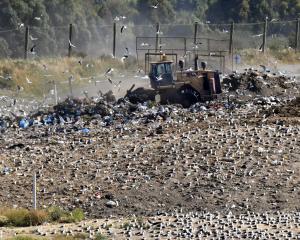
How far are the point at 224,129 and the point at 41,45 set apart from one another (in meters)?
32.5

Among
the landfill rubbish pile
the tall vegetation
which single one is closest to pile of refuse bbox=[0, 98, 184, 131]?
the landfill rubbish pile

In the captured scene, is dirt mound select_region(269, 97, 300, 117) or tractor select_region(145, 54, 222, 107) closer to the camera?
dirt mound select_region(269, 97, 300, 117)

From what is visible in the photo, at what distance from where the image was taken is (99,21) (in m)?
66.4

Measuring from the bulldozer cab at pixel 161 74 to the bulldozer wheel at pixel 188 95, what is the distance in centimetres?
58

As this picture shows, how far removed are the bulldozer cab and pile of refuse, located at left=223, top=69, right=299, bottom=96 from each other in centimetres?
208

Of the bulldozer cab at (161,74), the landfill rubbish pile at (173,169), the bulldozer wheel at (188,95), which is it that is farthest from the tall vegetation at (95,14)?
the landfill rubbish pile at (173,169)

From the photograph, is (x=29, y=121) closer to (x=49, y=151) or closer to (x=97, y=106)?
(x=97, y=106)

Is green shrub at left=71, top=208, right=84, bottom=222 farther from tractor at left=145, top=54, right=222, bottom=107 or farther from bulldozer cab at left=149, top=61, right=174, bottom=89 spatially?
bulldozer cab at left=149, top=61, right=174, bottom=89

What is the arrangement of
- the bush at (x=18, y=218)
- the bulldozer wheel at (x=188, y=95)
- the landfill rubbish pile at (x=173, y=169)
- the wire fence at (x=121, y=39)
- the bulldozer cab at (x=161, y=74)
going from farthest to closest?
the wire fence at (x=121, y=39)
the bulldozer cab at (x=161, y=74)
the bulldozer wheel at (x=188, y=95)
the landfill rubbish pile at (x=173, y=169)
the bush at (x=18, y=218)

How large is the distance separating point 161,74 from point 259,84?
10.4ft

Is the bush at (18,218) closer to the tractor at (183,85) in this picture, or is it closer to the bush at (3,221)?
the bush at (3,221)

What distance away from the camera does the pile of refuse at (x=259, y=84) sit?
122 feet

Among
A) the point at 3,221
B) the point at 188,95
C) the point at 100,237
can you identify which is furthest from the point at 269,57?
the point at 100,237

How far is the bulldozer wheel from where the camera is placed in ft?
119
